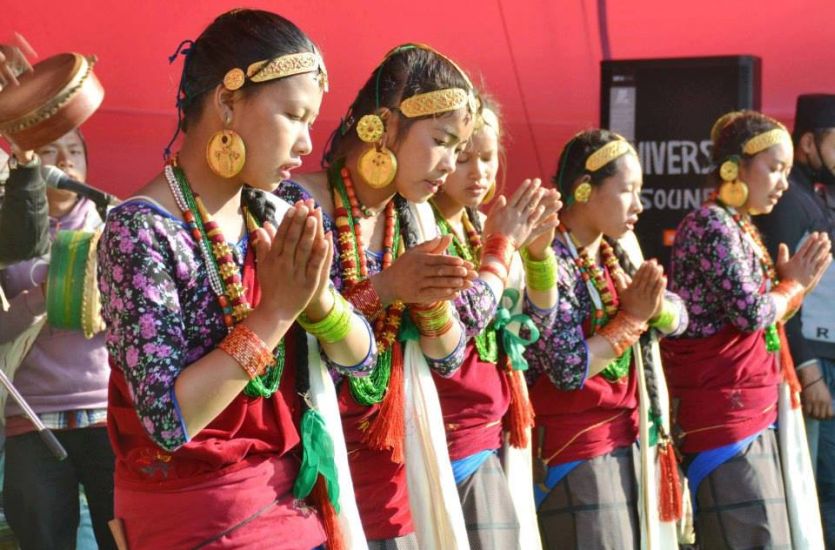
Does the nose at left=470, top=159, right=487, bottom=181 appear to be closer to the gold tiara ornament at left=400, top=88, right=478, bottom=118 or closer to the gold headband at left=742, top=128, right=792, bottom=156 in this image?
the gold tiara ornament at left=400, top=88, right=478, bottom=118

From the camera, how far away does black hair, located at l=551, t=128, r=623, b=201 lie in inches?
153

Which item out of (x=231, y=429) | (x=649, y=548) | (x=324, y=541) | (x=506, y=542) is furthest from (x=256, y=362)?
(x=649, y=548)

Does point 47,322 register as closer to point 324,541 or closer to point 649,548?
point 324,541

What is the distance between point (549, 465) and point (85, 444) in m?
1.34

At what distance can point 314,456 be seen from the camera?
228 cm

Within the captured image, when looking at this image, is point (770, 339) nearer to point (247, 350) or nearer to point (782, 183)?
point (782, 183)

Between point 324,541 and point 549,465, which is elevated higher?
point 324,541

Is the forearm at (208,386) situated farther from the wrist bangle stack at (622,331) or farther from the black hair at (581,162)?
the black hair at (581,162)

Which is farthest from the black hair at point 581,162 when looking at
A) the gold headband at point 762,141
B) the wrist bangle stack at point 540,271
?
the gold headband at point 762,141

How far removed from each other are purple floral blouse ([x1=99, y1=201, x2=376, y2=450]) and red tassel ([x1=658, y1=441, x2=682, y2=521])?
2.15 m

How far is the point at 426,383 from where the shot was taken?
2.89m

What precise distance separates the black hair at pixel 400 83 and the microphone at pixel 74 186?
81 centimetres

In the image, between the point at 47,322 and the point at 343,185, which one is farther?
the point at 47,322

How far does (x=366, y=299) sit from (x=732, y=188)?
220cm
